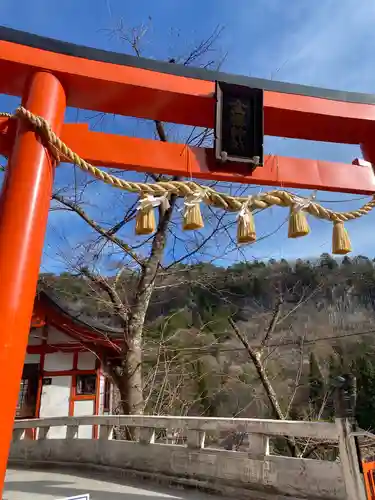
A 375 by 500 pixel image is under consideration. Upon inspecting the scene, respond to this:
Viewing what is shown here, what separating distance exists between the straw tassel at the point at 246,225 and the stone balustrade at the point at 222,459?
71.7 inches

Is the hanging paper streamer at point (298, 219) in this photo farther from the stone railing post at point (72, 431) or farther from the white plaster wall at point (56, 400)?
the white plaster wall at point (56, 400)

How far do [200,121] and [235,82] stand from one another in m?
0.44

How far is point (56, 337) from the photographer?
11.2 meters

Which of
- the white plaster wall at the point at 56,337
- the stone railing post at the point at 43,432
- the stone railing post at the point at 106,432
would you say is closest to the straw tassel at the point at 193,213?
the stone railing post at the point at 106,432

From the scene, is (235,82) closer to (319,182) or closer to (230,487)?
(319,182)

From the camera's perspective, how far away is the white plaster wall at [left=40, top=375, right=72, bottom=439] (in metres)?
10.5

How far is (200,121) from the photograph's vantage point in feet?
12.0

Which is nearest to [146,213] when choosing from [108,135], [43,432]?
[108,135]

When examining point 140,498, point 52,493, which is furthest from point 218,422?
point 52,493

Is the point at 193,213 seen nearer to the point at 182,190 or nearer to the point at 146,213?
the point at 182,190

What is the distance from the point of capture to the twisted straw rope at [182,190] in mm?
2818

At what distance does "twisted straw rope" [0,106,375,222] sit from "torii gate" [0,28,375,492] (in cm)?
→ 9

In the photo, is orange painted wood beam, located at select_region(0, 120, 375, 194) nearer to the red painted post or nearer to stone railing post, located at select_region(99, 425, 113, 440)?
the red painted post

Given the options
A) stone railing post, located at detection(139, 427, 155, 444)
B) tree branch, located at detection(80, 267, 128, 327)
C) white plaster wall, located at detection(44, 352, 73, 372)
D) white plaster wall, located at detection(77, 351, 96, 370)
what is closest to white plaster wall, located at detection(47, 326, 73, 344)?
white plaster wall, located at detection(44, 352, 73, 372)
